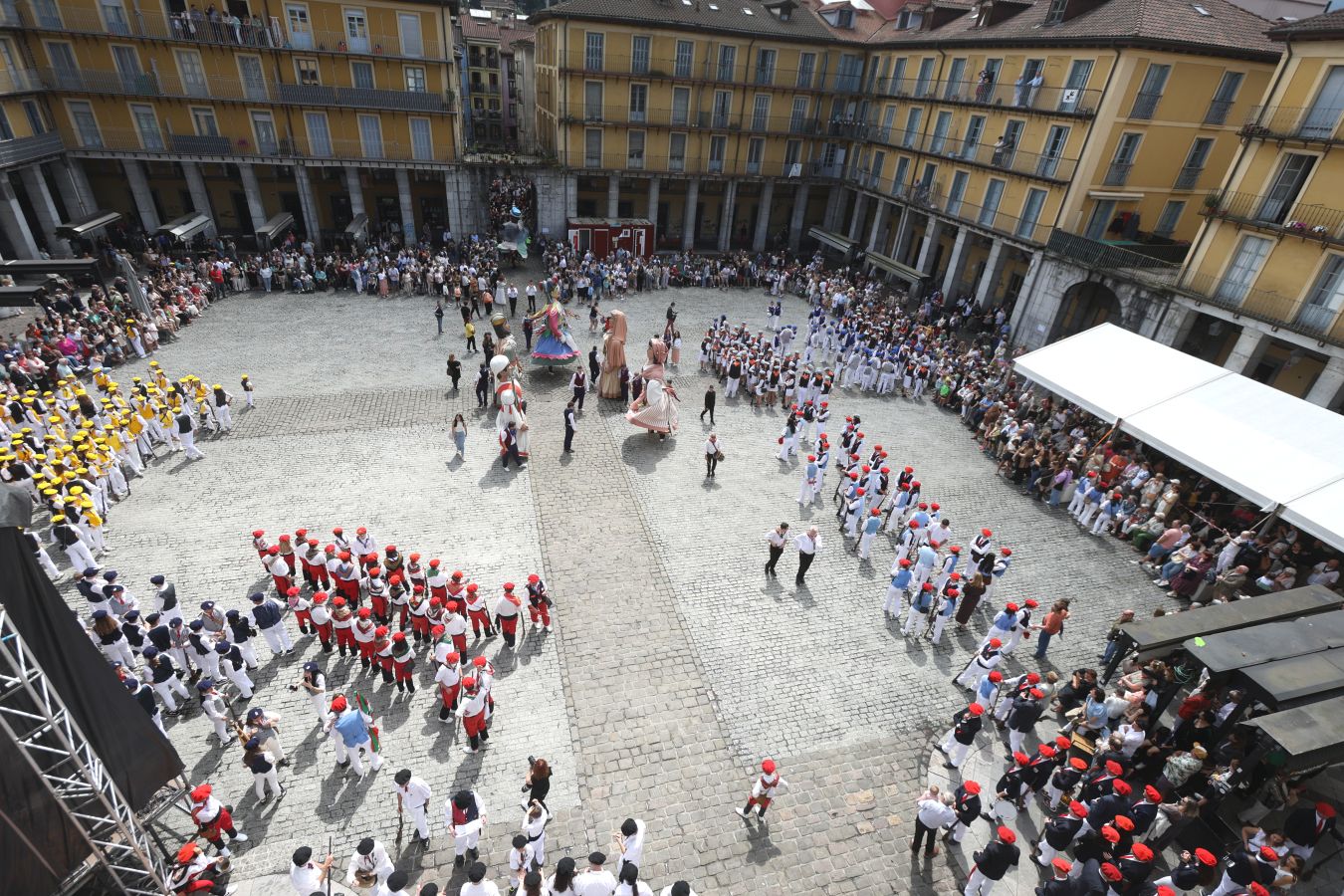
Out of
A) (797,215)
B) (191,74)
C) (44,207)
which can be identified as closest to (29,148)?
(44,207)

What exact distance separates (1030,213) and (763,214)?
15.8 m

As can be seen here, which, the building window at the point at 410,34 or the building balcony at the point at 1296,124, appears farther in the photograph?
the building window at the point at 410,34

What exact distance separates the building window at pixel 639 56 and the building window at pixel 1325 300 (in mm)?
27681

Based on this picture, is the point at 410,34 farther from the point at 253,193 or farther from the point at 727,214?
the point at 727,214

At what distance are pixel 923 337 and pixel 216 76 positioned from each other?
31.2 metres

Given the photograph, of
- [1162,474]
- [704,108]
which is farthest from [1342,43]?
[704,108]

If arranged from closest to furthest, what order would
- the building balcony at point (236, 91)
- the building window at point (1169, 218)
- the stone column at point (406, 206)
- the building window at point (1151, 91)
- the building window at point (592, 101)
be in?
the building window at point (1151, 91), the building window at point (1169, 218), the building balcony at point (236, 91), the stone column at point (406, 206), the building window at point (592, 101)

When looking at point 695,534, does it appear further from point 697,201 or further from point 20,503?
point 697,201

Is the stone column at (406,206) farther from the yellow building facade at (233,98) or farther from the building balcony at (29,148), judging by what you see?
the building balcony at (29,148)

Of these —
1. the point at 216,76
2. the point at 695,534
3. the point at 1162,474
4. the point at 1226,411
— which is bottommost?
the point at 695,534

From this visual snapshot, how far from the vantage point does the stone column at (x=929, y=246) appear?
31750mm

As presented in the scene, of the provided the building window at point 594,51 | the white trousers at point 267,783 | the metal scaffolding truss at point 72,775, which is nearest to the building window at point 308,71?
the building window at point 594,51

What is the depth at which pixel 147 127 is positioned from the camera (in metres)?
28.3

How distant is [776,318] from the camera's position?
2823 cm
